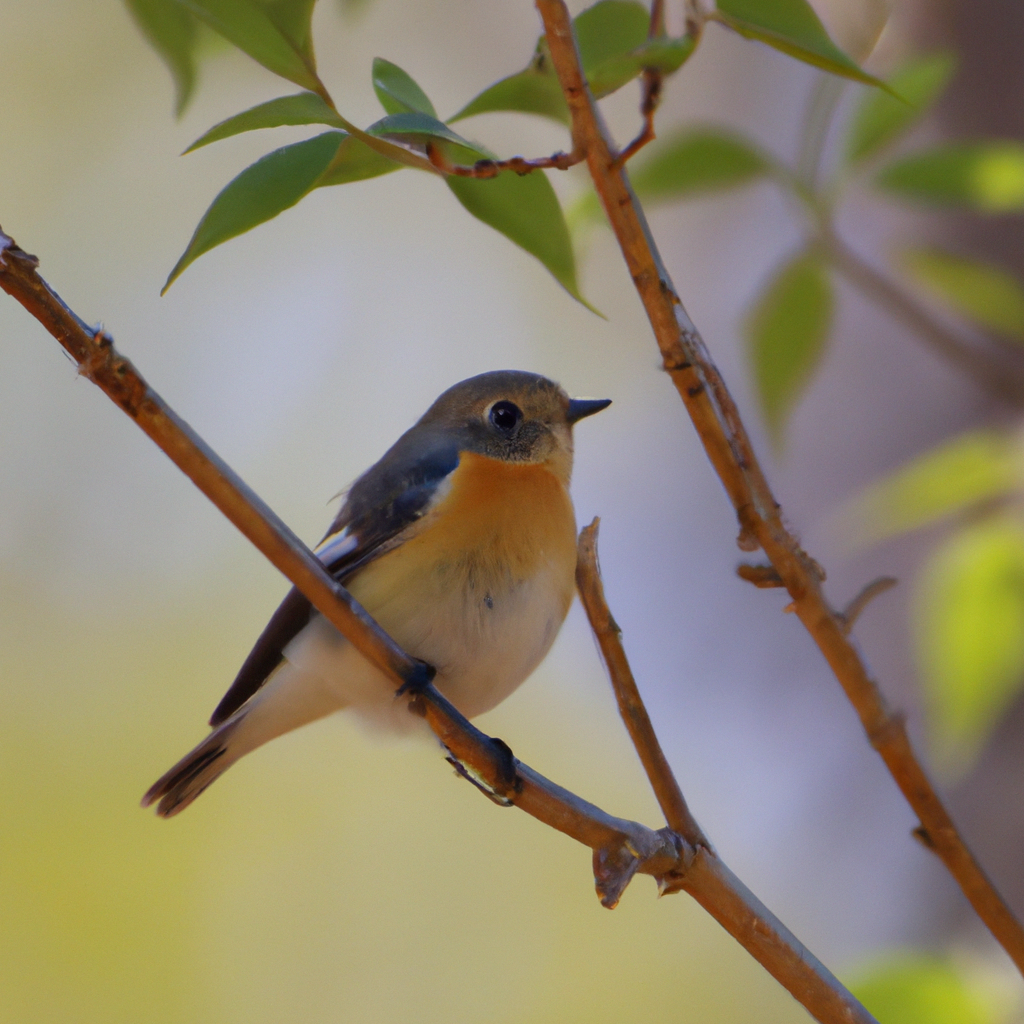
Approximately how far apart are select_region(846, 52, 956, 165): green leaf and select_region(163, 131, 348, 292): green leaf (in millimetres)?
404

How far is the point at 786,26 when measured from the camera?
452 millimetres

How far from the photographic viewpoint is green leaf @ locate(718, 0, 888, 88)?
1.46 ft

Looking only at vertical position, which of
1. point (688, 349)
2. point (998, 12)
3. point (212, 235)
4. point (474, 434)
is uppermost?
point (998, 12)

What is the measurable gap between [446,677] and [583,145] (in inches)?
23.1

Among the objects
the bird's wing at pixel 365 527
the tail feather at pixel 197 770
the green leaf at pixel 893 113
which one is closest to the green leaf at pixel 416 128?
the green leaf at pixel 893 113

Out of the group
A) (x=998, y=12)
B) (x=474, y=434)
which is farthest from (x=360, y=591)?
(x=998, y=12)

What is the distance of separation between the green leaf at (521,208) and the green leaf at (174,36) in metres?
0.14

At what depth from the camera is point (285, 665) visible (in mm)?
1013

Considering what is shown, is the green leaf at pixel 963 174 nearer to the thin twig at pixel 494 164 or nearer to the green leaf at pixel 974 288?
the green leaf at pixel 974 288

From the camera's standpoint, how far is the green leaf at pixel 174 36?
0.48 m

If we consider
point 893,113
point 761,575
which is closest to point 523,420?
point 893,113

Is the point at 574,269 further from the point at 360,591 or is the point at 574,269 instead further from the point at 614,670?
the point at 360,591

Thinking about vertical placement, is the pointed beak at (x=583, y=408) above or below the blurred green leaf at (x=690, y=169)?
above

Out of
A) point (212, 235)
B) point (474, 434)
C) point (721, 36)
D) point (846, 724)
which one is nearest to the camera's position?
point (212, 235)
